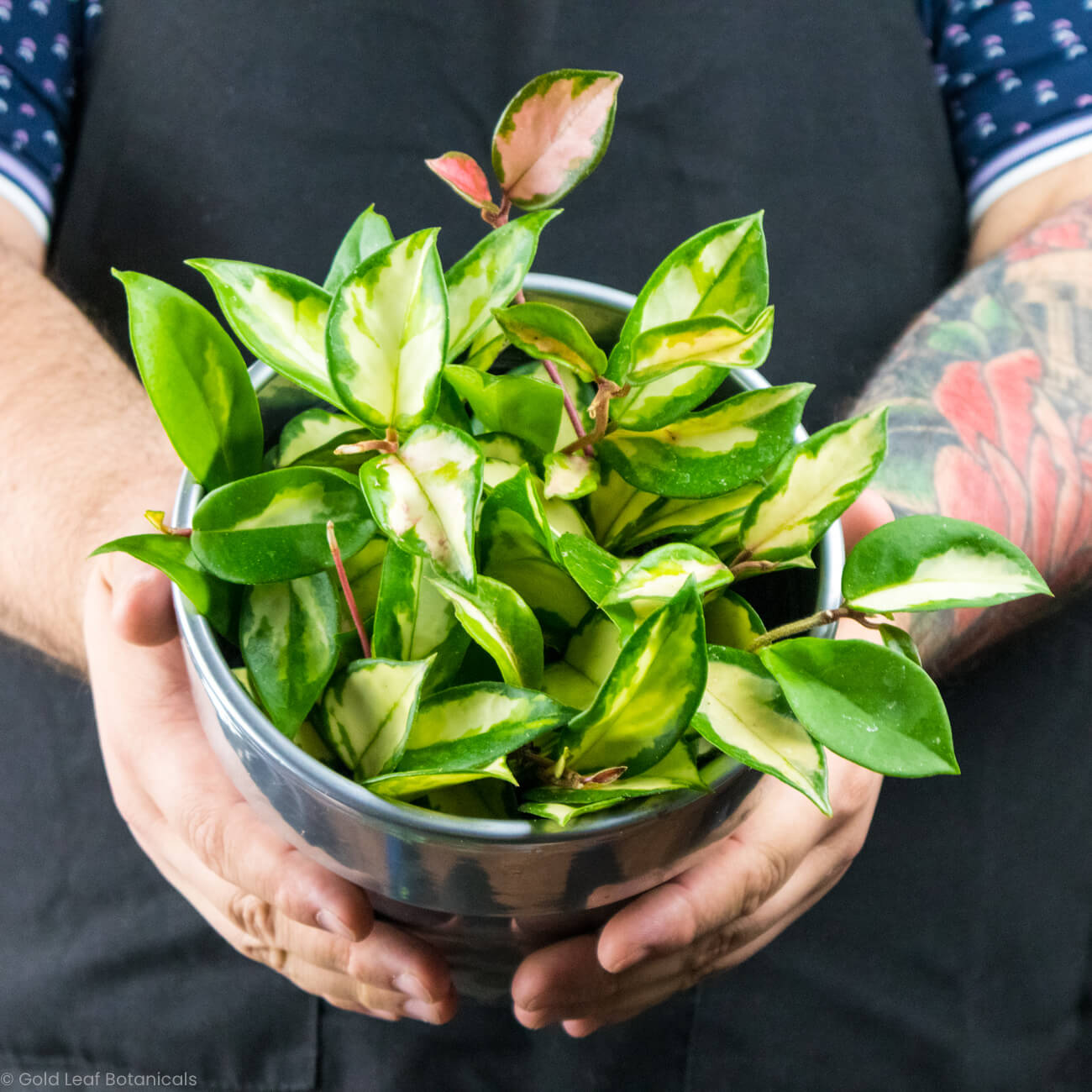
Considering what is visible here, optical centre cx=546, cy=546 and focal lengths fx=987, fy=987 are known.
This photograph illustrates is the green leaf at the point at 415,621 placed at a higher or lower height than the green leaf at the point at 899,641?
higher

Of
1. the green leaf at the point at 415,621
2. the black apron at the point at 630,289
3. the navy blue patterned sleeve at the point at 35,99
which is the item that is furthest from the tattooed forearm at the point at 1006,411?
the navy blue patterned sleeve at the point at 35,99

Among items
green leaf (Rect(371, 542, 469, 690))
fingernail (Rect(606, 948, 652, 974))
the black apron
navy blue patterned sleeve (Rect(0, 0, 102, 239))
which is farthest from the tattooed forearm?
navy blue patterned sleeve (Rect(0, 0, 102, 239))

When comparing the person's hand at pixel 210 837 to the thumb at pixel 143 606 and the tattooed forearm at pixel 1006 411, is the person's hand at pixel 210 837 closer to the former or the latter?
the thumb at pixel 143 606

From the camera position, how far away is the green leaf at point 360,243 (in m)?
0.24

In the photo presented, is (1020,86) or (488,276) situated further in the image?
(1020,86)

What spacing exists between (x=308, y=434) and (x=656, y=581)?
99 millimetres

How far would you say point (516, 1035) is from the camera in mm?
577

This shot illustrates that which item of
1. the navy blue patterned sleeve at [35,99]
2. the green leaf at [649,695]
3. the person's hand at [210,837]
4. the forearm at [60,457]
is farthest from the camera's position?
→ the navy blue patterned sleeve at [35,99]

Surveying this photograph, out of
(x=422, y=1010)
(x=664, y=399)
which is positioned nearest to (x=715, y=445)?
(x=664, y=399)

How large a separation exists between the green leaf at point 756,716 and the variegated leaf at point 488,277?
0.09 meters

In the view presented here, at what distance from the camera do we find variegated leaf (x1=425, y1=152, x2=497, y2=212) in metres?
0.22

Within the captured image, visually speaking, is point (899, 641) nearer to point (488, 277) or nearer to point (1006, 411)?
point (488, 277)

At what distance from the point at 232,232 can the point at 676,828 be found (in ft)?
1.69

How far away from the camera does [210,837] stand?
1.18 feet
